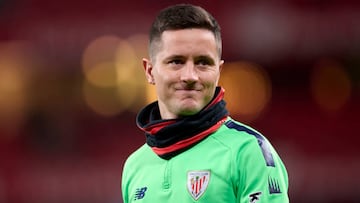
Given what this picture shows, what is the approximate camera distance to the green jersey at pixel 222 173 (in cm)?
342

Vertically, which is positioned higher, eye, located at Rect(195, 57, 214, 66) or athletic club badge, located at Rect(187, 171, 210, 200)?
eye, located at Rect(195, 57, 214, 66)

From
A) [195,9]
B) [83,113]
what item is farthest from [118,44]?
[195,9]

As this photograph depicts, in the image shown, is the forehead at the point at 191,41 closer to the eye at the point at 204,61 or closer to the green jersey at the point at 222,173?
the eye at the point at 204,61

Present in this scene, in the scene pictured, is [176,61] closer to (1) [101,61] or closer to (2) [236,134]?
(2) [236,134]

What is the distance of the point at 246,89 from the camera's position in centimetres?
1060

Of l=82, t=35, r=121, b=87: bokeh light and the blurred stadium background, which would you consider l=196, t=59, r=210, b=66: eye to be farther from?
the blurred stadium background

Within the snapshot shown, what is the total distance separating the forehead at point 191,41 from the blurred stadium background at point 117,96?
22.8 feet

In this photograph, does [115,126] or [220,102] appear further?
[115,126]

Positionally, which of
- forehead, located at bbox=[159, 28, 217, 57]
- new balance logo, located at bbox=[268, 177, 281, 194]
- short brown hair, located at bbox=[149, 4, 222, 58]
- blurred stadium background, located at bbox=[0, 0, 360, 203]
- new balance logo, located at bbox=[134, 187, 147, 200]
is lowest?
blurred stadium background, located at bbox=[0, 0, 360, 203]

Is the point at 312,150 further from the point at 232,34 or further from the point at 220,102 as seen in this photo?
the point at 220,102

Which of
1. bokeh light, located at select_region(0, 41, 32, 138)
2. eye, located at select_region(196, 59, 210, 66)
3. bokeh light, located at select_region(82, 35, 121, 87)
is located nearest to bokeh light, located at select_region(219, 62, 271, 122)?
bokeh light, located at select_region(82, 35, 121, 87)

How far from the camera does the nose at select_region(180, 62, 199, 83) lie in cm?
349

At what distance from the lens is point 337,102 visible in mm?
10789

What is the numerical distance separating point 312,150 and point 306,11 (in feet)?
4.53
